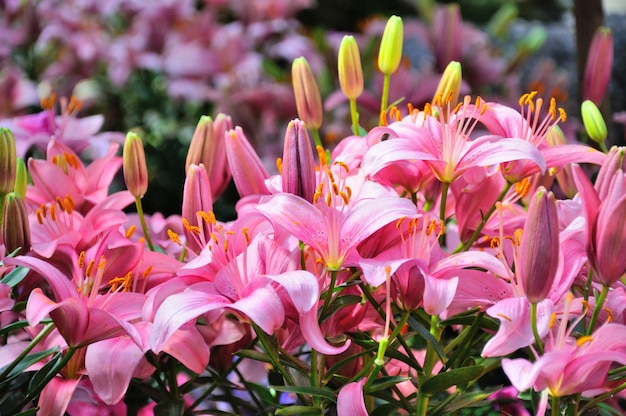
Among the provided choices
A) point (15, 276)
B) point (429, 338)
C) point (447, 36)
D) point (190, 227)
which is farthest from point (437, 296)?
point (447, 36)

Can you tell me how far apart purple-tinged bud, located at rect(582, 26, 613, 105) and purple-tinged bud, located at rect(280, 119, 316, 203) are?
42cm

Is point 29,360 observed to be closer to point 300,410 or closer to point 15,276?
point 15,276

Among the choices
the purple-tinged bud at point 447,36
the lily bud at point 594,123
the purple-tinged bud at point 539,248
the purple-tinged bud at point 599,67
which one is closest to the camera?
the purple-tinged bud at point 539,248

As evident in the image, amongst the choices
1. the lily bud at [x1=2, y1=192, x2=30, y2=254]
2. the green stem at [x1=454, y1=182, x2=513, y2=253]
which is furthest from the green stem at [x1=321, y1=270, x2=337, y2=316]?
A: the lily bud at [x1=2, y1=192, x2=30, y2=254]

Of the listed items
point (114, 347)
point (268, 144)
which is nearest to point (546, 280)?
point (114, 347)

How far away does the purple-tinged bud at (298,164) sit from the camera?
52 cm

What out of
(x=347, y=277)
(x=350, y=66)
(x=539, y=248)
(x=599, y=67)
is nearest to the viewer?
(x=539, y=248)

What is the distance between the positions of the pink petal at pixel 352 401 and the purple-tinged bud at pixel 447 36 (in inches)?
30.3

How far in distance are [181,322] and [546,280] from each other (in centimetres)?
19

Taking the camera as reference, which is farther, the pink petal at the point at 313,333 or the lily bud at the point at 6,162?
the lily bud at the point at 6,162

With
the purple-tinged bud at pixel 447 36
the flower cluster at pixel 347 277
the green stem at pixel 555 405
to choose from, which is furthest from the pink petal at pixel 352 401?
the purple-tinged bud at pixel 447 36

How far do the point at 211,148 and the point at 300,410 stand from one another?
22 centimetres

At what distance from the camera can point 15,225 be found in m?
0.57

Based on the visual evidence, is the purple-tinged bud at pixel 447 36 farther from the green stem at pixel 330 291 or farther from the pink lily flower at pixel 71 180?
the green stem at pixel 330 291
